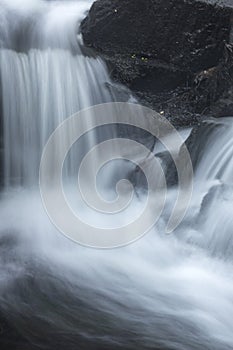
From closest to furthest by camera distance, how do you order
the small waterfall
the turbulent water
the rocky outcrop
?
the turbulent water
the small waterfall
the rocky outcrop

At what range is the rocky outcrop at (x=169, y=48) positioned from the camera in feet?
21.8

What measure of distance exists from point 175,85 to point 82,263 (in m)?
2.88

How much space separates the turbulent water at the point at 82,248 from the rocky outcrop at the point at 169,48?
0.34 metres

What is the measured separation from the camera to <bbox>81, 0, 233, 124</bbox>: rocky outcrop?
21.8ft

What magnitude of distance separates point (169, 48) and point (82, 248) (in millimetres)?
2946

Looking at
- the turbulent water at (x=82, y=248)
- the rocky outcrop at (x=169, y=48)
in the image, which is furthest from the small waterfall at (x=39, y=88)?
the rocky outcrop at (x=169, y=48)

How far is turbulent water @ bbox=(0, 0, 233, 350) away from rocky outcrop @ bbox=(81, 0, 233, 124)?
0.34 metres

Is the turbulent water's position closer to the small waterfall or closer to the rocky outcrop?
the small waterfall

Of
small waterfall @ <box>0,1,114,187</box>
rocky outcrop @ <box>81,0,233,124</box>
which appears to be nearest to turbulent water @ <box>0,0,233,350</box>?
small waterfall @ <box>0,1,114,187</box>

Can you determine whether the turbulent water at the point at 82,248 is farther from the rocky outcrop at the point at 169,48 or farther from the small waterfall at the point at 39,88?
the rocky outcrop at the point at 169,48

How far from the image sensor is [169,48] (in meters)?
6.90

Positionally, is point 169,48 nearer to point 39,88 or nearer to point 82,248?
point 39,88

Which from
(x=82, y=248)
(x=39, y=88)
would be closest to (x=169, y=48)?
(x=39, y=88)

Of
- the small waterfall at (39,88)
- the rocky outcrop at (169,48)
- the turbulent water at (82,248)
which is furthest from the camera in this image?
the rocky outcrop at (169,48)
